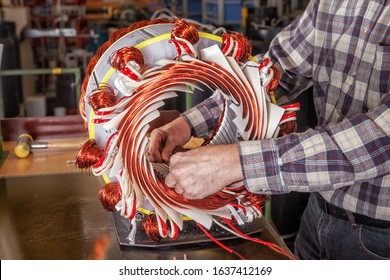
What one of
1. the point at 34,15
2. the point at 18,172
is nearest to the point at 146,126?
the point at 18,172

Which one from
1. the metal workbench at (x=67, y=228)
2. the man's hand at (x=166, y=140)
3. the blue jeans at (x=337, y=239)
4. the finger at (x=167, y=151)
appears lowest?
the blue jeans at (x=337, y=239)

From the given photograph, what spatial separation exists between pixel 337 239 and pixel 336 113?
280mm

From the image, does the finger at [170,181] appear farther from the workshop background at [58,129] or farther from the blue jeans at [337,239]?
the blue jeans at [337,239]

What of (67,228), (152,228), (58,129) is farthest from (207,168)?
(58,129)

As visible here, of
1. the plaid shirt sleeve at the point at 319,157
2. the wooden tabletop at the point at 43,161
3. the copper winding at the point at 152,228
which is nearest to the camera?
the plaid shirt sleeve at the point at 319,157

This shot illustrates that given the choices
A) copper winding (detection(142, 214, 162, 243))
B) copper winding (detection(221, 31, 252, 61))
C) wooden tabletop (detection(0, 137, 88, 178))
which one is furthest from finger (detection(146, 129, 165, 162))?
wooden tabletop (detection(0, 137, 88, 178))

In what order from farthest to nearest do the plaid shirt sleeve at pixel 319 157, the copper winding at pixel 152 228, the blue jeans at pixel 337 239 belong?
the blue jeans at pixel 337 239 → the copper winding at pixel 152 228 → the plaid shirt sleeve at pixel 319 157

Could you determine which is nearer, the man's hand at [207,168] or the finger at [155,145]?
the man's hand at [207,168]

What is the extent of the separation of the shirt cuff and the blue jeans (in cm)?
35

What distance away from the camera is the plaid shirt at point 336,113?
3.13ft

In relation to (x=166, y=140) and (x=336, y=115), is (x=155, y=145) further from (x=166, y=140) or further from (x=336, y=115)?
(x=336, y=115)

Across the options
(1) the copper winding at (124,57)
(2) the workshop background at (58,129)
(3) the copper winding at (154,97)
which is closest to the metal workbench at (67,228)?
(2) the workshop background at (58,129)

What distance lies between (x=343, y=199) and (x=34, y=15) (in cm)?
647

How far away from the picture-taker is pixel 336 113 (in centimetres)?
123
